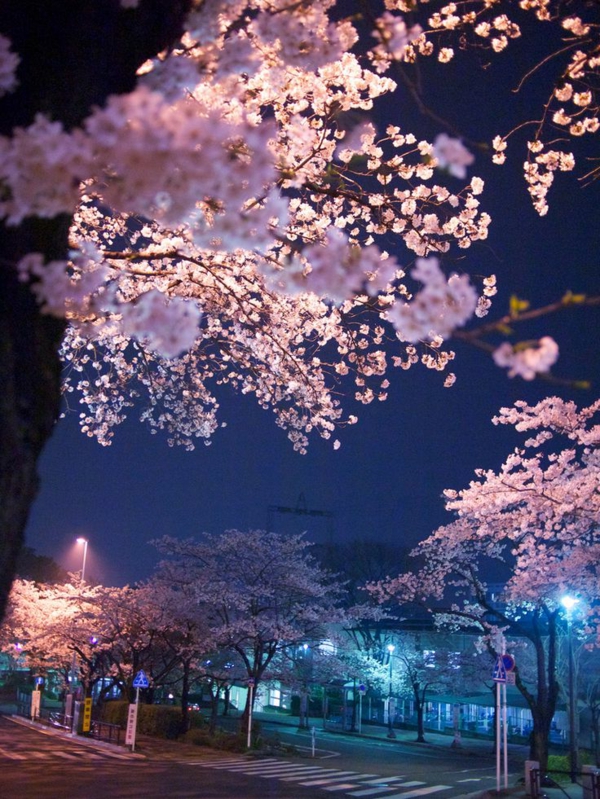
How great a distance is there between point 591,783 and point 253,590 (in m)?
15.5

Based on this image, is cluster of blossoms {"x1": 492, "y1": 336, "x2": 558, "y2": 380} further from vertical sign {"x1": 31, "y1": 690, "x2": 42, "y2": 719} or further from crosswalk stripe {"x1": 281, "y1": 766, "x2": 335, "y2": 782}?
vertical sign {"x1": 31, "y1": 690, "x2": 42, "y2": 719}

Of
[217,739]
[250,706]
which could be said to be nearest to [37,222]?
[250,706]

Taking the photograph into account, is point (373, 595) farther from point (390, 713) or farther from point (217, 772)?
point (390, 713)

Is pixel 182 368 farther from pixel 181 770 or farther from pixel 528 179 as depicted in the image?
pixel 181 770

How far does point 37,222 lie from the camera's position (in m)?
2.80

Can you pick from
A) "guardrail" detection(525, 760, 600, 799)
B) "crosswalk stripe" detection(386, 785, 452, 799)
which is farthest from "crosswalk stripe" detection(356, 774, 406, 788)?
"guardrail" detection(525, 760, 600, 799)

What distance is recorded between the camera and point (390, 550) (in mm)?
44844

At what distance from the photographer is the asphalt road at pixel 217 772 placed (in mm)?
14289

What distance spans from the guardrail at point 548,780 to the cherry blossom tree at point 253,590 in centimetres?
1125

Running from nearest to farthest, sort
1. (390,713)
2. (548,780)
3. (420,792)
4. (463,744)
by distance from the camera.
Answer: (420,792), (548,780), (463,744), (390,713)

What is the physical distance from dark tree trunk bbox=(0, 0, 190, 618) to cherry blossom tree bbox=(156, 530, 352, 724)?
23.4 meters

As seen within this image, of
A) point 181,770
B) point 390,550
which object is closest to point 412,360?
point 181,770

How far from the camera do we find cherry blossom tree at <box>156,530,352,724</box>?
2555 cm

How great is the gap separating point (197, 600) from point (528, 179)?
22.3 m
